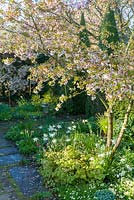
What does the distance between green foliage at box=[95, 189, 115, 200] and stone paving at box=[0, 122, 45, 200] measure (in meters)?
0.81

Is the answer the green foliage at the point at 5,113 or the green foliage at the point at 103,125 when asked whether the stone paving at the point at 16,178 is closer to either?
the green foliage at the point at 103,125

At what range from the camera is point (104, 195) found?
397cm

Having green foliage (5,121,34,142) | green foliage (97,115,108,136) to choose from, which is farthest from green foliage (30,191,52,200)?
green foliage (97,115,108,136)

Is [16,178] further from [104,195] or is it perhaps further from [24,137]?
[24,137]

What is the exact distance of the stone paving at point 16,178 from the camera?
4379mm

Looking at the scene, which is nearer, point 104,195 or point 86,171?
point 104,195

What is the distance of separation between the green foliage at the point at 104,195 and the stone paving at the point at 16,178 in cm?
81

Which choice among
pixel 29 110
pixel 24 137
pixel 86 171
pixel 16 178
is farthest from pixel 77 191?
pixel 29 110

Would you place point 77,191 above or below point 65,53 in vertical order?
below

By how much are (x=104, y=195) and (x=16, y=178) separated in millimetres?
1439

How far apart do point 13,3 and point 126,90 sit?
1986 mm

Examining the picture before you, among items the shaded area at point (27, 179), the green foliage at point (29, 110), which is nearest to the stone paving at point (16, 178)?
the shaded area at point (27, 179)

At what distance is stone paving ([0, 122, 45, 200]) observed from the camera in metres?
4.38

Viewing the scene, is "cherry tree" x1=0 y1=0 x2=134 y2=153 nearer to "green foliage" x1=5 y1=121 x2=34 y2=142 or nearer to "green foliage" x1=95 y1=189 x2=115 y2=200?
"green foliage" x1=95 y1=189 x2=115 y2=200
